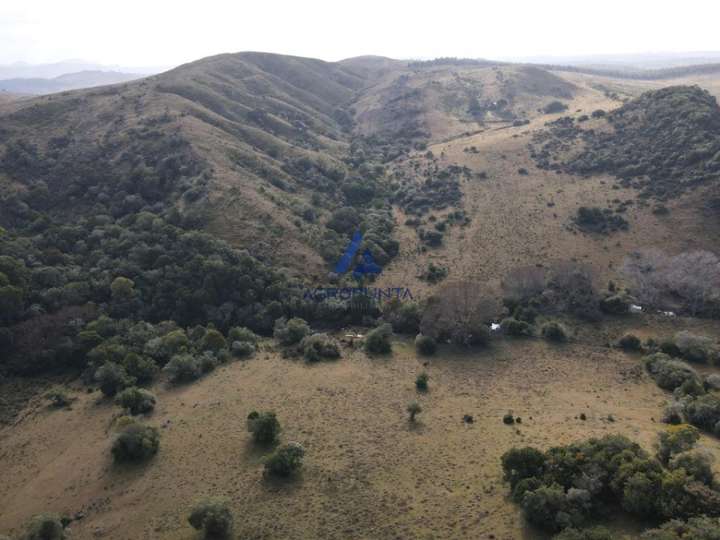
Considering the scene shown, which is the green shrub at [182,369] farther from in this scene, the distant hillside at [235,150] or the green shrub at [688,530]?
the green shrub at [688,530]

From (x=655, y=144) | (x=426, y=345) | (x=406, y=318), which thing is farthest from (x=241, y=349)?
(x=655, y=144)

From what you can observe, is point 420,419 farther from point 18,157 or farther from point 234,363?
point 18,157

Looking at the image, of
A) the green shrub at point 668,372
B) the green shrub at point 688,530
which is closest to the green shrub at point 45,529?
the green shrub at point 688,530

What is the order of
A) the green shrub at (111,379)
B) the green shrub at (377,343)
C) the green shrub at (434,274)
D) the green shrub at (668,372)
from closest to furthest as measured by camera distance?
the green shrub at (668,372)
the green shrub at (111,379)
the green shrub at (377,343)
the green shrub at (434,274)

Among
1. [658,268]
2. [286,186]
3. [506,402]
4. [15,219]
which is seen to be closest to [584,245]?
[658,268]

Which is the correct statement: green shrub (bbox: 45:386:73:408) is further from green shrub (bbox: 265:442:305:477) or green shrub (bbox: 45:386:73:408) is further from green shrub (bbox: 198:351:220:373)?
green shrub (bbox: 265:442:305:477)

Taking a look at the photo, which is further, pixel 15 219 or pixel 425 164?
pixel 425 164
